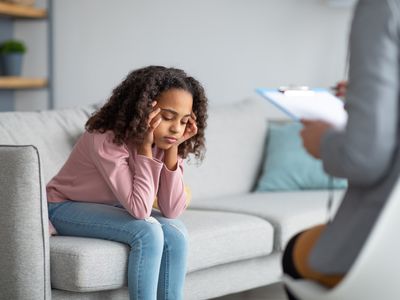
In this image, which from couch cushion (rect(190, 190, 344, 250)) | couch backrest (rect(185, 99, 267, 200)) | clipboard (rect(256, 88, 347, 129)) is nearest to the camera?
clipboard (rect(256, 88, 347, 129))

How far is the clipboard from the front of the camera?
194cm

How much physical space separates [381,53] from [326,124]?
0.22 m

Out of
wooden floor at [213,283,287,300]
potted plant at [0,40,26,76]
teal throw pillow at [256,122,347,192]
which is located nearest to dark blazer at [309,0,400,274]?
wooden floor at [213,283,287,300]

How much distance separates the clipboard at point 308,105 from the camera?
6.36ft

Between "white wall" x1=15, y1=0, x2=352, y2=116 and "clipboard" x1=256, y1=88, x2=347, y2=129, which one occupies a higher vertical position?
"clipboard" x1=256, y1=88, x2=347, y2=129

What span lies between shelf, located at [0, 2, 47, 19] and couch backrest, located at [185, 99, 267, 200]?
1.45 metres

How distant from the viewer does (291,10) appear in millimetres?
4996

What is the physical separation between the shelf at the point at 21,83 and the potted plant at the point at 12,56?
0.06 metres

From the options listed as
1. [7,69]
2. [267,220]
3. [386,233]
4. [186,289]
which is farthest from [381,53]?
[7,69]

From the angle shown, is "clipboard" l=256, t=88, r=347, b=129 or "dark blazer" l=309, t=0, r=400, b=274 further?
"clipboard" l=256, t=88, r=347, b=129

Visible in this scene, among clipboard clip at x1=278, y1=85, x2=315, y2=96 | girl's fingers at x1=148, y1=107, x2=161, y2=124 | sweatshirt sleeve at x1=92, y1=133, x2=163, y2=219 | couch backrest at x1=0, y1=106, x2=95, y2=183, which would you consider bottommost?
couch backrest at x1=0, y1=106, x2=95, y2=183

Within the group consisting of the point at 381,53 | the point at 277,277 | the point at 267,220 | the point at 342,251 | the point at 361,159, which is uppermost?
the point at 381,53

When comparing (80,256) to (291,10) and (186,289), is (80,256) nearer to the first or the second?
(186,289)

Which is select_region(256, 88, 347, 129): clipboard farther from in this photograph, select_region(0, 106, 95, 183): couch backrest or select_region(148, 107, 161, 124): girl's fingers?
select_region(0, 106, 95, 183): couch backrest
